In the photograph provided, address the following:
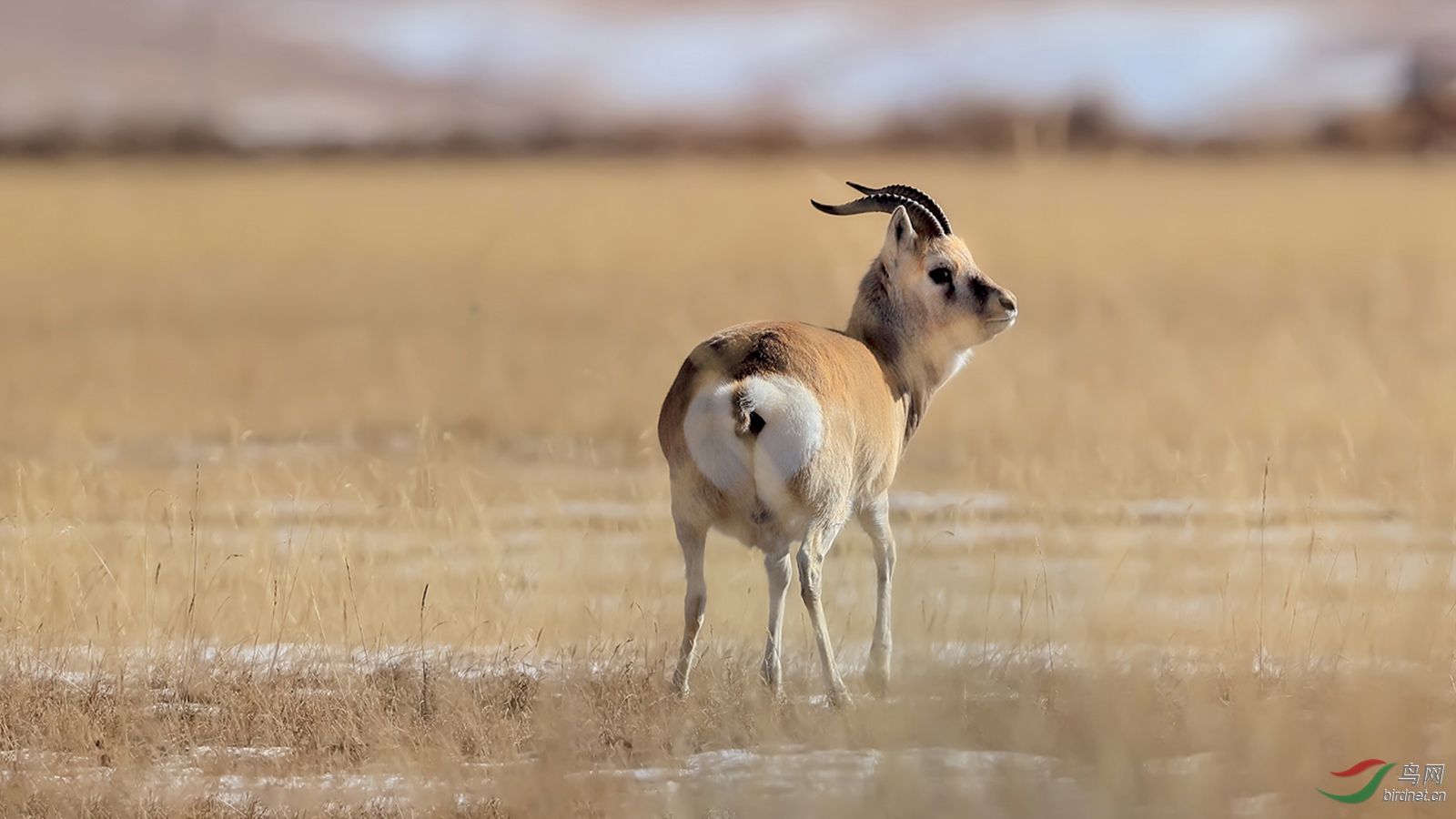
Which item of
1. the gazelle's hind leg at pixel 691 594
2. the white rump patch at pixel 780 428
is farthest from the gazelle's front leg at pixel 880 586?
the white rump patch at pixel 780 428

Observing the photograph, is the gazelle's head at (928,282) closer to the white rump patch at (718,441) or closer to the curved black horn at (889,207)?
the curved black horn at (889,207)

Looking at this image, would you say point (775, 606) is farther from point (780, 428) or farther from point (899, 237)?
point (899, 237)

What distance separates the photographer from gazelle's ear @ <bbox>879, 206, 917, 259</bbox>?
730cm

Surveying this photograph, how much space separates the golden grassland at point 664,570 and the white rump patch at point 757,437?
82cm

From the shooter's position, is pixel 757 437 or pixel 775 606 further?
pixel 775 606

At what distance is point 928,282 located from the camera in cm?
743

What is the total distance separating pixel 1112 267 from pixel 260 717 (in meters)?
19.4

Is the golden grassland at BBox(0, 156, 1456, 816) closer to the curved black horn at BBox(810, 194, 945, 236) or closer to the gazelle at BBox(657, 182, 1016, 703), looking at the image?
the curved black horn at BBox(810, 194, 945, 236)

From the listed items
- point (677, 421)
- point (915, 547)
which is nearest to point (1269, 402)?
point (915, 547)

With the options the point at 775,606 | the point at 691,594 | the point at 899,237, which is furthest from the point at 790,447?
the point at 899,237

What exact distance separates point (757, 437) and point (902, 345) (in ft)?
6.95

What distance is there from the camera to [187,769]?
213 inches

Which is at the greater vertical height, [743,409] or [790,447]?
[743,409]
